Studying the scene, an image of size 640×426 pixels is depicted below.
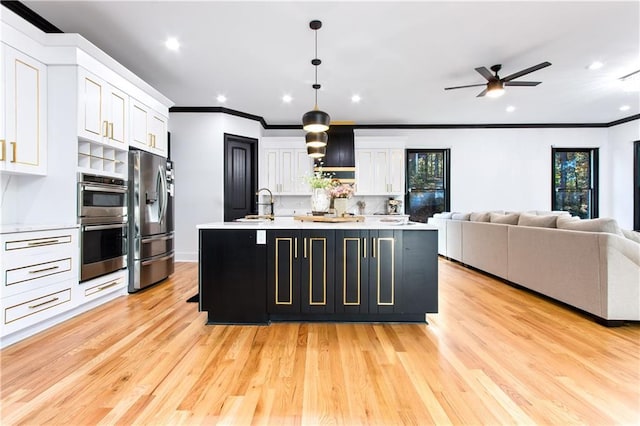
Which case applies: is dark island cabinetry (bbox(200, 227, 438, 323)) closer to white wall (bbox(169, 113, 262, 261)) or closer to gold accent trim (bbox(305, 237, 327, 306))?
gold accent trim (bbox(305, 237, 327, 306))

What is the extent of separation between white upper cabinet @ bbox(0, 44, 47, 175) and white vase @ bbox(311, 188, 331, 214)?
258cm

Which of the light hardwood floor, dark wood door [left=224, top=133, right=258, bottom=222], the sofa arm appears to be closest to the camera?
the light hardwood floor

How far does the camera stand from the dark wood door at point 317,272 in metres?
2.65

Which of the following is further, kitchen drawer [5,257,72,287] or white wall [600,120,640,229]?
white wall [600,120,640,229]

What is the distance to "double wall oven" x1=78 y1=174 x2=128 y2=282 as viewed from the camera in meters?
2.97

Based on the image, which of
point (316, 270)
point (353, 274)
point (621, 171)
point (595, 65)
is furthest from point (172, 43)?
point (621, 171)

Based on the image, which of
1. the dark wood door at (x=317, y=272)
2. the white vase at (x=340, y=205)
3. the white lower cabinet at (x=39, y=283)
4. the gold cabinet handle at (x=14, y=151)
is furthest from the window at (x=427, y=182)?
the gold cabinet handle at (x=14, y=151)

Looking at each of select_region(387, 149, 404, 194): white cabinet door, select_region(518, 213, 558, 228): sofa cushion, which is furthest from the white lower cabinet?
select_region(387, 149, 404, 194): white cabinet door

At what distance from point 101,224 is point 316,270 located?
2.34 m

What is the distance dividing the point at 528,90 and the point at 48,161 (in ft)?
21.5

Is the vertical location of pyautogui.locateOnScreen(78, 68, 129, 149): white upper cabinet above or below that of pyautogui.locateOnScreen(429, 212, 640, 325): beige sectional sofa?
above

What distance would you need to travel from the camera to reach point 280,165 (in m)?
6.73

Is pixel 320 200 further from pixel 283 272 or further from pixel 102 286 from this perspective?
pixel 102 286

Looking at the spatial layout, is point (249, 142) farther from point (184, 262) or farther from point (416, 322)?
point (416, 322)
